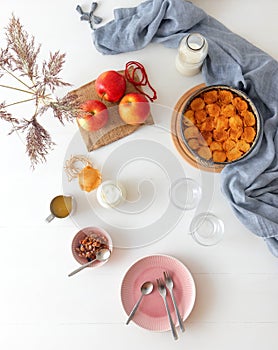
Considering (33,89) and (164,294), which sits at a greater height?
(33,89)

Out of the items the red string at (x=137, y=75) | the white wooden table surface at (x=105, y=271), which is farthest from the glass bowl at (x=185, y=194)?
the red string at (x=137, y=75)

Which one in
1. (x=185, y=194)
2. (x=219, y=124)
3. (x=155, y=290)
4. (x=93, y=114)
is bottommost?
(x=155, y=290)

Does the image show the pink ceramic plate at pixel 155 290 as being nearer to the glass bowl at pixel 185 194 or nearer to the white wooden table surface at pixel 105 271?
the white wooden table surface at pixel 105 271

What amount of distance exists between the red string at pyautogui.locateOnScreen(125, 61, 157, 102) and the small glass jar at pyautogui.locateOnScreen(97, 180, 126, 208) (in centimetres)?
25

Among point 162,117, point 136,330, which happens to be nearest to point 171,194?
point 162,117

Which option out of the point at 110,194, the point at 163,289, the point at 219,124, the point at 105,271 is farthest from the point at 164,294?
the point at 219,124

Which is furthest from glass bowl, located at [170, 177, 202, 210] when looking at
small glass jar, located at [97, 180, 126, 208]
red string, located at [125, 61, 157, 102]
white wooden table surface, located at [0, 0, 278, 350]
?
red string, located at [125, 61, 157, 102]

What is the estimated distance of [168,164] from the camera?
41.5 inches

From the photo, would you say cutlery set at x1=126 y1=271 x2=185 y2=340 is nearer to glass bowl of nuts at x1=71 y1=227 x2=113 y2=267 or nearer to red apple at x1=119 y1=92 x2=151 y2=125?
glass bowl of nuts at x1=71 y1=227 x2=113 y2=267

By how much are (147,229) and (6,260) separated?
0.37m

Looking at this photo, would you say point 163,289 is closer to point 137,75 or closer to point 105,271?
point 105,271

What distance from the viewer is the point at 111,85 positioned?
102 cm

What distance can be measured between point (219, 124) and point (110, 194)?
12.5 inches

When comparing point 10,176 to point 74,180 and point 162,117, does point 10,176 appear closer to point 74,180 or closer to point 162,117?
point 74,180
